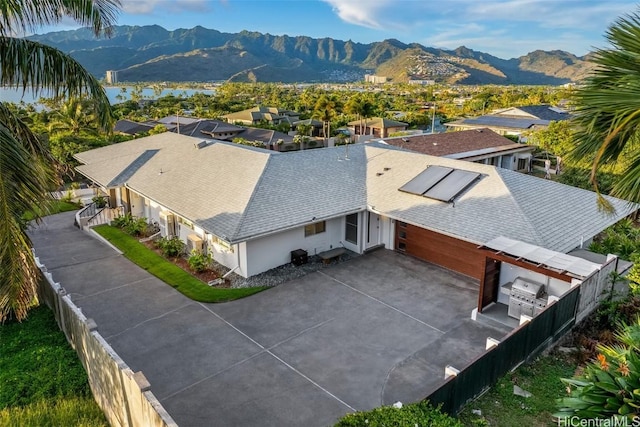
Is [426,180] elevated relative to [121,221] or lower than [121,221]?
elevated

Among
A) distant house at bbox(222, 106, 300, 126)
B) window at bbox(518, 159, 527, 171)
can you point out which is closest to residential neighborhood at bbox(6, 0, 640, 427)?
window at bbox(518, 159, 527, 171)

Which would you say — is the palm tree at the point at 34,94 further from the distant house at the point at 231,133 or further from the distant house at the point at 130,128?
the distant house at the point at 130,128

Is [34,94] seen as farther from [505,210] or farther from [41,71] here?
[505,210]

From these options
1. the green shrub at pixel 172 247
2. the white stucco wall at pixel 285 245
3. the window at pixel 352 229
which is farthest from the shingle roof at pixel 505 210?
the green shrub at pixel 172 247

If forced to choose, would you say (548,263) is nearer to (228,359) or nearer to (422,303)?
(422,303)

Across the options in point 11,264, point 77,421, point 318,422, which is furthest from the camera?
point 318,422

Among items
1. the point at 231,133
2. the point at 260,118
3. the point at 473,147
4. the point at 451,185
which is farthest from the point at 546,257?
the point at 260,118

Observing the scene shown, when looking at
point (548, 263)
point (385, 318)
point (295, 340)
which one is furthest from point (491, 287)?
point (295, 340)
